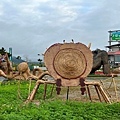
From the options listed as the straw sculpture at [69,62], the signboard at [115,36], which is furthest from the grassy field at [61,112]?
the signboard at [115,36]

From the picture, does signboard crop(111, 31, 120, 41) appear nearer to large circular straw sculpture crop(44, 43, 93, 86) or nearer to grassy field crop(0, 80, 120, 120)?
large circular straw sculpture crop(44, 43, 93, 86)

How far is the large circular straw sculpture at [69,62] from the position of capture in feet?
24.9

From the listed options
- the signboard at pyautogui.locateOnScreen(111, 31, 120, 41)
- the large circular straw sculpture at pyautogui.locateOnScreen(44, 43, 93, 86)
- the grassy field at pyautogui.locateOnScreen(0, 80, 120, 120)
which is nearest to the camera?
the grassy field at pyautogui.locateOnScreen(0, 80, 120, 120)

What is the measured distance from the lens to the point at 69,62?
25.0 feet

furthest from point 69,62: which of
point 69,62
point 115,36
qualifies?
point 115,36

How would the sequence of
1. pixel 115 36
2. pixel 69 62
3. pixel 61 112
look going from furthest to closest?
pixel 115 36 < pixel 69 62 < pixel 61 112

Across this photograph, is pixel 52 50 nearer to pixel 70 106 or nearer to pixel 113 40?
pixel 70 106

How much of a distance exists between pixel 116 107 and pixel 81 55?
172 centimetres

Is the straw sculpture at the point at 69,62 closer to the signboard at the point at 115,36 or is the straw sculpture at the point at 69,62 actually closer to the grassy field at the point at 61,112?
the grassy field at the point at 61,112

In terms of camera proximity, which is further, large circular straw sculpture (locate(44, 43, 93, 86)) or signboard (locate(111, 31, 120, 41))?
signboard (locate(111, 31, 120, 41))

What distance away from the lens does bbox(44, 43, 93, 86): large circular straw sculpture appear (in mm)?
7578

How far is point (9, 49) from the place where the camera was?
1372 inches

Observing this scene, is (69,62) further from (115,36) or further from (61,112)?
(115,36)

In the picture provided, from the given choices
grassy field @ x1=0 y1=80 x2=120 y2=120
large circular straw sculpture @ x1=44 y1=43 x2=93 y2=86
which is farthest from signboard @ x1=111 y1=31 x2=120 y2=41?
grassy field @ x1=0 y1=80 x2=120 y2=120
